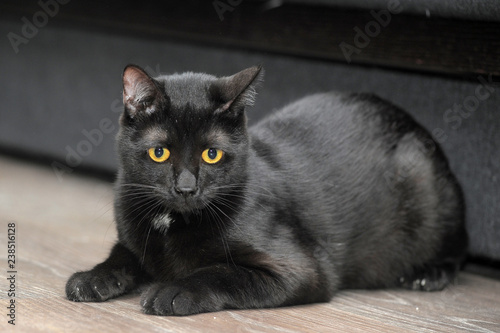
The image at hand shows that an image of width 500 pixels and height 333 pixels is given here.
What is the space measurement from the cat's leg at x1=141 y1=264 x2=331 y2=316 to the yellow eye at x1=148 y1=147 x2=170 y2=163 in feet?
1.00

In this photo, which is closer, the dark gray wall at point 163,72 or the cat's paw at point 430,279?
the cat's paw at point 430,279

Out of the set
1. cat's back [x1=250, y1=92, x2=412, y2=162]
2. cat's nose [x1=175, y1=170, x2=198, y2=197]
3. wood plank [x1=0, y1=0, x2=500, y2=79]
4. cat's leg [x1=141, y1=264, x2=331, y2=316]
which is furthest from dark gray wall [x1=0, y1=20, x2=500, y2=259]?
cat's nose [x1=175, y1=170, x2=198, y2=197]

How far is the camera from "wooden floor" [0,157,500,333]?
166cm

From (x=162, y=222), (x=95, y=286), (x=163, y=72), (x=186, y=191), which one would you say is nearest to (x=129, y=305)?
(x=95, y=286)

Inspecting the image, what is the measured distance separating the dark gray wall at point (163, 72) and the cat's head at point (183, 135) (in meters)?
1.04

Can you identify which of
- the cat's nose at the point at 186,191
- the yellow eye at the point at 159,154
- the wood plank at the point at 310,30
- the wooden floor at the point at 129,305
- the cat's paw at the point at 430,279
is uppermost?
the wood plank at the point at 310,30

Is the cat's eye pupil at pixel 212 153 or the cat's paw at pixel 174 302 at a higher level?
the cat's eye pupil at pixel 212 153

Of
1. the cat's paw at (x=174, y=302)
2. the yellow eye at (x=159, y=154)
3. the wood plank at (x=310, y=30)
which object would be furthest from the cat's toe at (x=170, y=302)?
the wood plank at (x=310, y=30)

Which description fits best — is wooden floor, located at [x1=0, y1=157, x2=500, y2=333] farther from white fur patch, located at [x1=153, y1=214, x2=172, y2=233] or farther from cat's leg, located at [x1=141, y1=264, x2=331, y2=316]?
white fur patch, located at [x1=153, y1=214, x2=172, y2=233]

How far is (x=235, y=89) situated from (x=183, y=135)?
18 cm

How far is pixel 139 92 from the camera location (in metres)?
1.79

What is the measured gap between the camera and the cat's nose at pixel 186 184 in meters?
1.73

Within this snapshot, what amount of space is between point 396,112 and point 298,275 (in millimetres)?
812

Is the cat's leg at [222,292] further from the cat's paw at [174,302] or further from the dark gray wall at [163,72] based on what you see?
the dark gray wall at [163,72]
